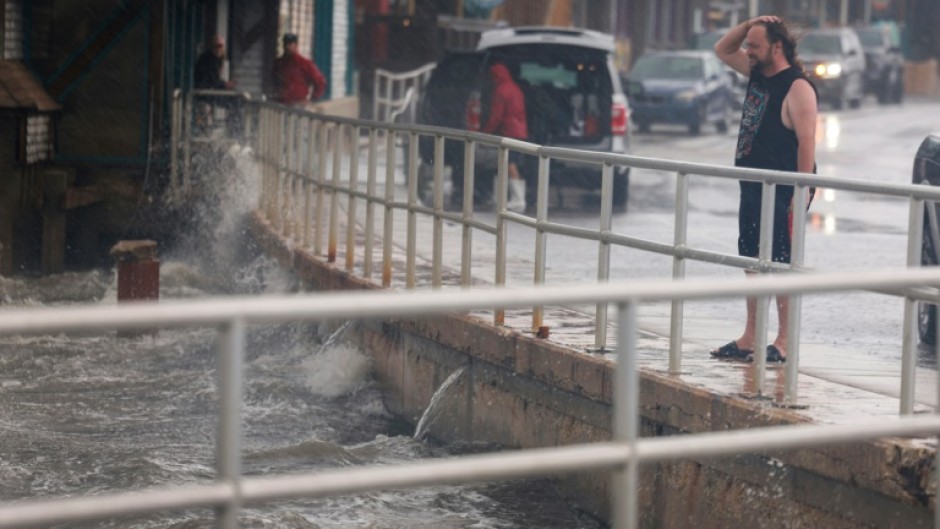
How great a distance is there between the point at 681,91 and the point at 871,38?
16.8m

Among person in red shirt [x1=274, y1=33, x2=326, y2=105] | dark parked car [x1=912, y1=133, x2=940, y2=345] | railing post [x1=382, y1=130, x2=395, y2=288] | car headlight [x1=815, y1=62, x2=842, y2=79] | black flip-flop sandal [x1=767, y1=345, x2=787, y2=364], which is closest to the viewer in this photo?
black flip-flop sandal [x1=767, y1=345, x2=787, y2=364]

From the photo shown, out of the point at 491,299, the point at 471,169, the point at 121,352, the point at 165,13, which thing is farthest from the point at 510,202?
the point at 491,299

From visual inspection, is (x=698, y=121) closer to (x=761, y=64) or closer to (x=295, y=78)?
(x=295, y=78)

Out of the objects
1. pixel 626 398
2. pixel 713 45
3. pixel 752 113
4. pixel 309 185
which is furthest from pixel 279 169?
pixel 713 45

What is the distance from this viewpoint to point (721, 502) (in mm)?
6828

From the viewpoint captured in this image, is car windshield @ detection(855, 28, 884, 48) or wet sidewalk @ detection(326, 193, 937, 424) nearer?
wet sidewalk @ detection(326, 193, 937, 424)

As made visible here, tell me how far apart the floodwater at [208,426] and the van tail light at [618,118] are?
17.9ft

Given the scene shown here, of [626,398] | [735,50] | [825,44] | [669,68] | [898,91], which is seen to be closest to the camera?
[626,398]

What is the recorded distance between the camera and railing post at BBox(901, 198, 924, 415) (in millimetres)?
5918

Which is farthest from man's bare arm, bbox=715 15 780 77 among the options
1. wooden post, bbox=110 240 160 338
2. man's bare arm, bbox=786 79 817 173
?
wooden post, bbox=110 240 160 338

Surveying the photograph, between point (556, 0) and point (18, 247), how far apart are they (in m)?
27.1

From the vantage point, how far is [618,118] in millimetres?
18594

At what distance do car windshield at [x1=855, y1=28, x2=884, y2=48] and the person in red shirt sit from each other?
30.1 metres

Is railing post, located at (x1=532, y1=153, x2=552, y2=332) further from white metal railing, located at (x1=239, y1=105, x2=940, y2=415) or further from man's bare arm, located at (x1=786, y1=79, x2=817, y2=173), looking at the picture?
man's bare arm, located at (x1=786, y1=79, x2=817, y2=173)
